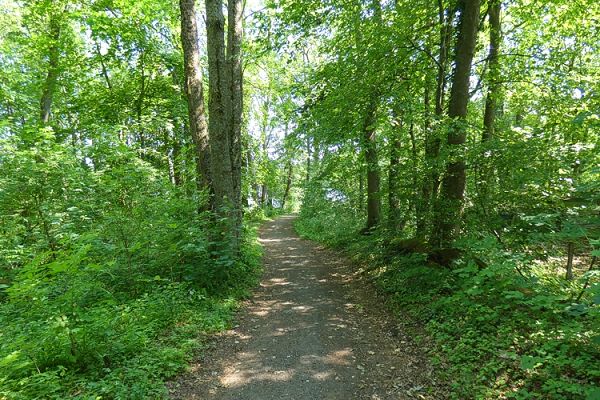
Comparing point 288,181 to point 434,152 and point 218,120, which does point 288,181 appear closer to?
point 218,120

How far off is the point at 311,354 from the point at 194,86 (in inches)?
280

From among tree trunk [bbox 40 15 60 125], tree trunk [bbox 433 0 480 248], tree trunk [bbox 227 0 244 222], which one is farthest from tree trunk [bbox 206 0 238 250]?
tree trunk [bbox 40 15 60 125]

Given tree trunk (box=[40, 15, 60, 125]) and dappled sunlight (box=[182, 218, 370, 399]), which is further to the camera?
tree trunk (box=[40, 15, 60, 125])

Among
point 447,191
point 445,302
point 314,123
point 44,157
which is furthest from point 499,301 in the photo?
point 44,157

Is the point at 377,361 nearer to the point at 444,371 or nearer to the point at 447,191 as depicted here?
the point at 444,371

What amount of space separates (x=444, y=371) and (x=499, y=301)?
1.63m

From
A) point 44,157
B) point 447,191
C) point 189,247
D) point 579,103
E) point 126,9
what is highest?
point 126,9

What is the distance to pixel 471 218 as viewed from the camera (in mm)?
6750

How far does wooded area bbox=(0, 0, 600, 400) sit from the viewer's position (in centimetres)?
414

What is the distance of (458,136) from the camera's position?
23.4 ft

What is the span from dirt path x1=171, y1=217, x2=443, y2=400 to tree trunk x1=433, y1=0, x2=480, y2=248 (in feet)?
7.65

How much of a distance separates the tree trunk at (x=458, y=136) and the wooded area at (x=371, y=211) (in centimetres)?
4

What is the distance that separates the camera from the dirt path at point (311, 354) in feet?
14.2

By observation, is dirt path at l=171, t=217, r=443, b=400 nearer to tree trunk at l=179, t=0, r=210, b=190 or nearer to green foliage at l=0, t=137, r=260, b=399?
green foliage at l=0, t=137, r=260, b=399
